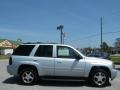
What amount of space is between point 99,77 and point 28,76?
3.07 meters

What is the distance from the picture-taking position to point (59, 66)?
1193cm

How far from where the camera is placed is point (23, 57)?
12.2 meters

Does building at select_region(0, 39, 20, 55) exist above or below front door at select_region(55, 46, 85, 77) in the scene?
above

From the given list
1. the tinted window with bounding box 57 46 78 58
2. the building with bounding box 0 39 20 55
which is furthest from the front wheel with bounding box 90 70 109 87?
the building with bounding box 0 39 20 55

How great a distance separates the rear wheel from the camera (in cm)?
1205

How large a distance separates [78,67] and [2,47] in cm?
10791

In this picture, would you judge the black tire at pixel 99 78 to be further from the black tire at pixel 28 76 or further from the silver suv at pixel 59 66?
the black tire at pixel 28 76

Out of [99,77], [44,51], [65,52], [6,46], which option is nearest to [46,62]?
[44,51]

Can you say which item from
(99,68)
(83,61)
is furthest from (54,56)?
(99,68)

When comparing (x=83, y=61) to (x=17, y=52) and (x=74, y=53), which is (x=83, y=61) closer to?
(x=74, y=53)

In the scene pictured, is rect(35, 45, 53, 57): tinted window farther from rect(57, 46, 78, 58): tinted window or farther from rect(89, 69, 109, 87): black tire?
rect(89, 69, 109, 87): black tire

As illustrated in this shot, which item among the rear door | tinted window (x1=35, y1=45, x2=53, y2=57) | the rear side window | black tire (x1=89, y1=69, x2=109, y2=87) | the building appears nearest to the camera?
black tire (x1=89, y1=69, x2=109, y2=87)

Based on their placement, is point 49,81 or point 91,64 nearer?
point 91,64

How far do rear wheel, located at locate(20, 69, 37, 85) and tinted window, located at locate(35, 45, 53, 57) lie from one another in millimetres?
805
